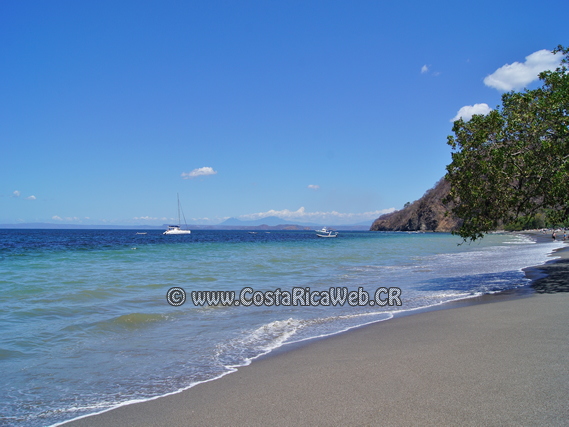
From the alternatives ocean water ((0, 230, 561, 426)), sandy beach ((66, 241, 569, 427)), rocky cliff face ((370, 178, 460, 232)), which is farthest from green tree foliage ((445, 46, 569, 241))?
rocky cliff face ((370, 178, 460, 232))

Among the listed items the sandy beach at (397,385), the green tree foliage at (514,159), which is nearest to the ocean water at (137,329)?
the sandy beach at (397,385)

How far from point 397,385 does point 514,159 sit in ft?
31.9

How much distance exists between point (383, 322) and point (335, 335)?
1.57 meters

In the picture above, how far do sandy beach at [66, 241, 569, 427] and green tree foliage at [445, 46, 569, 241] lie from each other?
221 inches

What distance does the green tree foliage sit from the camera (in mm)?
10875

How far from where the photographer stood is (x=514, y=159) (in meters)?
11.2

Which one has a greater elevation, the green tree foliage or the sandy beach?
the green tree foliage

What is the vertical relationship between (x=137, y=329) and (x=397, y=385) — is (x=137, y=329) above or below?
below

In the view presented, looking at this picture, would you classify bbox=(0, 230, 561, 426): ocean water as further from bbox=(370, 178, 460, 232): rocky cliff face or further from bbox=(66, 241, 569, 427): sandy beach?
bbox=(370, 178, 460, 232): rocky cliff face

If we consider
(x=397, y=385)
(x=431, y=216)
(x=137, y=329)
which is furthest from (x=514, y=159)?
(x=431, y=216)

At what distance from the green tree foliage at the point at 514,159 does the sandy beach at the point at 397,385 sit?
5.62m

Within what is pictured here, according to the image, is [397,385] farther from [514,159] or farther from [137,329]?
[514,159]

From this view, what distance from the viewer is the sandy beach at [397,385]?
3.56 metres

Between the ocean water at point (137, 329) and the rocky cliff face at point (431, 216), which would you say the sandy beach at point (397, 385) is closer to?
the ocean water at point (137, 329)
